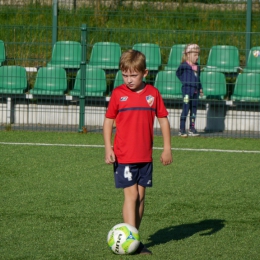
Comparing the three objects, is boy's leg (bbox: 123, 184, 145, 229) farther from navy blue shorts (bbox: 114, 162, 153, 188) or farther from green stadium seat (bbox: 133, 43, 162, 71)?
green stadium seat (bbox: 133, 43, 162, 71)

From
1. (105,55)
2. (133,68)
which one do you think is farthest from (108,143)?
(105,55)

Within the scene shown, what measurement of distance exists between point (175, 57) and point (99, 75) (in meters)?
1.46

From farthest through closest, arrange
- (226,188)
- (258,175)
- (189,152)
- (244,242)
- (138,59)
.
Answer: (189,152), (258,175), (226,188), (244,242), (138,59)

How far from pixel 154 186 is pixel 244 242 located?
86.6 inches

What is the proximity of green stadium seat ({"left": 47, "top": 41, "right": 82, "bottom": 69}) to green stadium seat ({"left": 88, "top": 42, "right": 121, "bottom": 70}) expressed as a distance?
0.26 m

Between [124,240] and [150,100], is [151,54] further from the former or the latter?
[124,240]

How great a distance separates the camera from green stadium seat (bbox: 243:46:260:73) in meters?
12.1

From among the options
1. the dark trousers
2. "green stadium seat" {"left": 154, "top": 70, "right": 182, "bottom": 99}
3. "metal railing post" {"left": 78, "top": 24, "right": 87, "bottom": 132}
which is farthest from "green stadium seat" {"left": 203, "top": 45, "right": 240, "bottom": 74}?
"metal railing post" {"left": 78, "top": 24, "right": 87, "bottom": 132}

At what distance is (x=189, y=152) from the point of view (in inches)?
380

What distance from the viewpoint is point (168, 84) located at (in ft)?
38.9

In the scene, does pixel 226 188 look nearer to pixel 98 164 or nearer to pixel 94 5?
pixel 98 164

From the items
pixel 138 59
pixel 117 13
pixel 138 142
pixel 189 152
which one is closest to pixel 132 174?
pixel 138 142

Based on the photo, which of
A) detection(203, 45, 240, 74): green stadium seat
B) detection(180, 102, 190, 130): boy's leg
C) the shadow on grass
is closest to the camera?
the shadow on grass

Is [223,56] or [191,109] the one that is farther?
[223,56]
